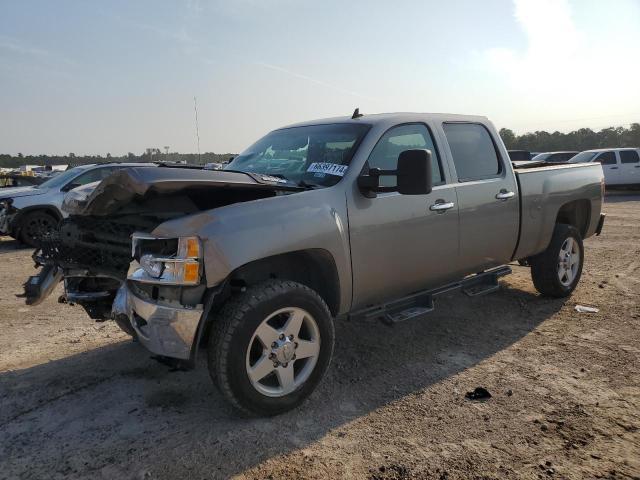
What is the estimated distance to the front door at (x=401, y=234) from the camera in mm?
3510

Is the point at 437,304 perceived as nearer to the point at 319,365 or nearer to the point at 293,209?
the point at 319,365

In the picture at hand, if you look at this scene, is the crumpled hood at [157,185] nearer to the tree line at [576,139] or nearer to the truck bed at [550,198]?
the truck bed at [550,198]

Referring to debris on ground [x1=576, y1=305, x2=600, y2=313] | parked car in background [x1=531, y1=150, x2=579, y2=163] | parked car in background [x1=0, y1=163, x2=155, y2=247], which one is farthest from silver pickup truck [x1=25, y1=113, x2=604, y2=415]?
parked car in background [x1=531, y1=150, x2=579, y2=163]

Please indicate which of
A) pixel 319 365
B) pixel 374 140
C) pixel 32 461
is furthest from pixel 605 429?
pixel 32 461

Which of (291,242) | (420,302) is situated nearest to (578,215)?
(420,302)

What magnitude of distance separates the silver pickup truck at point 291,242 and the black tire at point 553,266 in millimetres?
676

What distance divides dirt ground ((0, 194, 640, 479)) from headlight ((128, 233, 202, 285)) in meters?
0.97

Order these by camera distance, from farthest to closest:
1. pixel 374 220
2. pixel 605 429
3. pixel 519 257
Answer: pixel 519 257
pixel 374 220
pixel 605 429

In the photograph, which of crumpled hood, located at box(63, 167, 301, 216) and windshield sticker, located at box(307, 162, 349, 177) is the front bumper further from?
windshield sticker, located at box(307, 162, 349, 177)

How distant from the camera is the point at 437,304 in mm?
5555

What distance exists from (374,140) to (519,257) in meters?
2.29

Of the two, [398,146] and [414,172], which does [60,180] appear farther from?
[414,172]

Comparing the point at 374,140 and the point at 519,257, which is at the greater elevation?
the point at 374,140

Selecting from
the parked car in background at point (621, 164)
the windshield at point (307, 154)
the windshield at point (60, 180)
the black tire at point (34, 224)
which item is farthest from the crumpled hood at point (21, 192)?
the parked car in background at point (621, 164)
